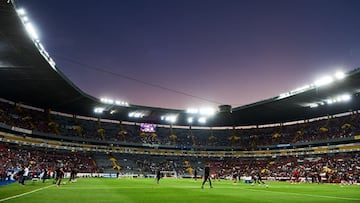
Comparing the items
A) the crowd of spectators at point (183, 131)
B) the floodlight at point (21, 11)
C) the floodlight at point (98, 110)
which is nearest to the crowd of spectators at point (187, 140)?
the crowd of spectators at point (183, 131)

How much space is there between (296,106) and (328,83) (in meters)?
17.9

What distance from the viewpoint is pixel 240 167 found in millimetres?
83438

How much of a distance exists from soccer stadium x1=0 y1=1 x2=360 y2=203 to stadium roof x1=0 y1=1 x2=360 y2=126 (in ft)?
0.70

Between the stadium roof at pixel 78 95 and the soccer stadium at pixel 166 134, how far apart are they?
21 centimetres

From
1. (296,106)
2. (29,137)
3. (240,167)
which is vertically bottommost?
(240,167)

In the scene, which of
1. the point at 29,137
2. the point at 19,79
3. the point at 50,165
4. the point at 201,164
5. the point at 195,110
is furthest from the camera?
the point at 201,164

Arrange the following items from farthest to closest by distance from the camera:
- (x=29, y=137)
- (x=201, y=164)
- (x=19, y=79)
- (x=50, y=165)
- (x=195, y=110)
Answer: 1. (x=201, y=164)
2. (x=195, y=110)
3. (x=29, y=137)
4. (x=50, y=165)
5. (x=19, y=79)

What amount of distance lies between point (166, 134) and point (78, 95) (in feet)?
127

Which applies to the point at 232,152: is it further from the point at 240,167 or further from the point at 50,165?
the point at 50,165

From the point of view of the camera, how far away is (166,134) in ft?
321

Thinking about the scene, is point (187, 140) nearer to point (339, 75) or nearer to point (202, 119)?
point (202, 119)

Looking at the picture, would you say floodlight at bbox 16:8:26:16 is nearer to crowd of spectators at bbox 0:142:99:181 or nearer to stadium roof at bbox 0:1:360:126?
stadium roof at bbox 0:1:360:126

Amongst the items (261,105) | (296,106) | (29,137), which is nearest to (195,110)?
(261,105)

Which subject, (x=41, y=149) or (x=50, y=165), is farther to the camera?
(x=41, y=149)
